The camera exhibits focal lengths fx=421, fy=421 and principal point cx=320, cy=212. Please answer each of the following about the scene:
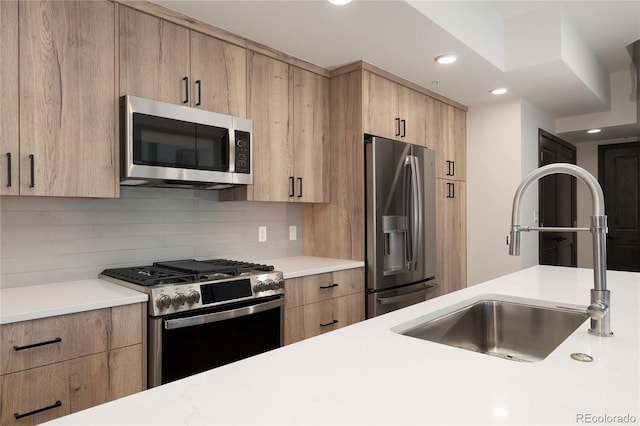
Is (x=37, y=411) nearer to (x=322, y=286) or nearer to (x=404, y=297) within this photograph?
(x=322, y=286)

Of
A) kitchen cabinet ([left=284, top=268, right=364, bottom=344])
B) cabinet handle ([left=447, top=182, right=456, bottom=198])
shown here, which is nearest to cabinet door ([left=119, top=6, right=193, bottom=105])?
kitchen cabinet ([left=284, top=268, right=364, bottom=344])

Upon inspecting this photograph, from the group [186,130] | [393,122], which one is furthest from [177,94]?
[393,122]

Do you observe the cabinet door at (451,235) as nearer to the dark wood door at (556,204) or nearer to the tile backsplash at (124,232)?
the dark wood door at (556,204)

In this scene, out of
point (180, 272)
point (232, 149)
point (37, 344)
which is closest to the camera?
point (37, 344)

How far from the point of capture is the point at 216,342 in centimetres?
208

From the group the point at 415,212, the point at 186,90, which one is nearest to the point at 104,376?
the point at 186,90

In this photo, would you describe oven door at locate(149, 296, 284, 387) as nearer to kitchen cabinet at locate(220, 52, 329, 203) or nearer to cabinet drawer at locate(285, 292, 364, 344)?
cabinet drawer at locate(285, 292, 364, 344)

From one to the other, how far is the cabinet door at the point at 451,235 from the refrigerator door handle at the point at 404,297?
13.9 inches

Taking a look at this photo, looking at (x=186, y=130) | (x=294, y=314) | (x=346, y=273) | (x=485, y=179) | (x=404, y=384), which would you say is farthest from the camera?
(x=485, y=179)

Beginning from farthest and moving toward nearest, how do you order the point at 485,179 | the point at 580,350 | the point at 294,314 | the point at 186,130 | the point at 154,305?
1. the point at 485,179
2. the point at 294,314
3. the point at 186,130
4. the point at 154,305
5. the point at 580,350

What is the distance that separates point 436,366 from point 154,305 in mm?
1320

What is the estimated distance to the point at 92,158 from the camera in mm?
1996

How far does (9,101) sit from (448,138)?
3426 mm

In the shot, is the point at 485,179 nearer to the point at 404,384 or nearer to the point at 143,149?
the point at 143,149
